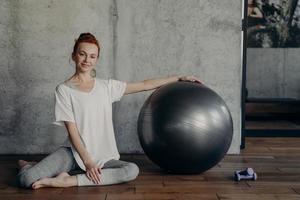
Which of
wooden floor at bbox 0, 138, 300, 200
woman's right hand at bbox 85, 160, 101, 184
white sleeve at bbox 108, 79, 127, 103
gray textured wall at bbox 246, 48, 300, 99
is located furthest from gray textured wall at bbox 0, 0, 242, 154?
gray textured wall at bbox 246, 48, 300, 99

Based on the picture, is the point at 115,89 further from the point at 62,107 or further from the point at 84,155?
the point at 84,155

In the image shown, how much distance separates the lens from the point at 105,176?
2.84 meters

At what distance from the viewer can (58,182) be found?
2787mm

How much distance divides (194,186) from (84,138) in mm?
753

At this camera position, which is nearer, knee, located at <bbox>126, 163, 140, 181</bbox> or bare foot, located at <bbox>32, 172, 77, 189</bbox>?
bare foot, located at <bbox>32, 172, 77, 189</bbox>

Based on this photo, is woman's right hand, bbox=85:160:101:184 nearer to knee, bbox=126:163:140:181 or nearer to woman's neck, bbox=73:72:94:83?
knee, bbox=126:163:140:181

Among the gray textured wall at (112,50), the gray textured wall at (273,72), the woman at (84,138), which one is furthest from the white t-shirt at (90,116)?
the gray textured wall at (273,72)

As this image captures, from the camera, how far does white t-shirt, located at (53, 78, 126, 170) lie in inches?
112

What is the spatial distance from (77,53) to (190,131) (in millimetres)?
868

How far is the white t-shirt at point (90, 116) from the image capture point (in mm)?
2850

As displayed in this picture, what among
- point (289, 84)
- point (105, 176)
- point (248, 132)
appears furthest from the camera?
point (289, 84)

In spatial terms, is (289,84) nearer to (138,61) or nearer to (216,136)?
(138,61)

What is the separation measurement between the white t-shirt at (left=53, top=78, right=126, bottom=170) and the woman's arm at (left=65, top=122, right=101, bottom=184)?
0.20 ft

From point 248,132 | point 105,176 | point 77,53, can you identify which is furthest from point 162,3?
point 248,132
